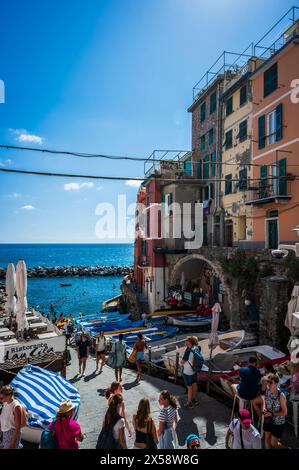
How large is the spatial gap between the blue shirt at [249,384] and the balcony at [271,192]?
12284 mm

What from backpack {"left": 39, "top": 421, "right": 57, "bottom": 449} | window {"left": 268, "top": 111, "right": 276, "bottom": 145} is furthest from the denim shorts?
window {"left": 268, "top": 111, "right": 276, "bottom": 145}

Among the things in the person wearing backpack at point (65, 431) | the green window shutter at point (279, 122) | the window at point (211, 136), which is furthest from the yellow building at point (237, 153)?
the person wearing backpack at point (65, 431)

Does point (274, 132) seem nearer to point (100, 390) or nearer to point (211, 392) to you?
point (211, 392)

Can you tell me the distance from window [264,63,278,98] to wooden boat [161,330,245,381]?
1414 centimetres

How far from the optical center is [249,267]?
1706cm

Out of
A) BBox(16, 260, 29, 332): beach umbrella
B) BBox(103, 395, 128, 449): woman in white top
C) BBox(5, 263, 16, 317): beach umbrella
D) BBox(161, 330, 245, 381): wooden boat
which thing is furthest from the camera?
BBox(5, 263, 16, 317): beach umbrella

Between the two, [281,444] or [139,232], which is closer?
[281,444]

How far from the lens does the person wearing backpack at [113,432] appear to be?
497 cm

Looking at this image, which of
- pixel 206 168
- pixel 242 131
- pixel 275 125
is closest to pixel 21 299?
pixel 275 125

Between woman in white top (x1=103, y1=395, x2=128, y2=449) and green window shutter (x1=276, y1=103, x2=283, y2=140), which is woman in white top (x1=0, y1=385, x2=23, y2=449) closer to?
woman in white top (x1=103, y1=395, x2=128, y2=449)

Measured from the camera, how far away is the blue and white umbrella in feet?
21.7
